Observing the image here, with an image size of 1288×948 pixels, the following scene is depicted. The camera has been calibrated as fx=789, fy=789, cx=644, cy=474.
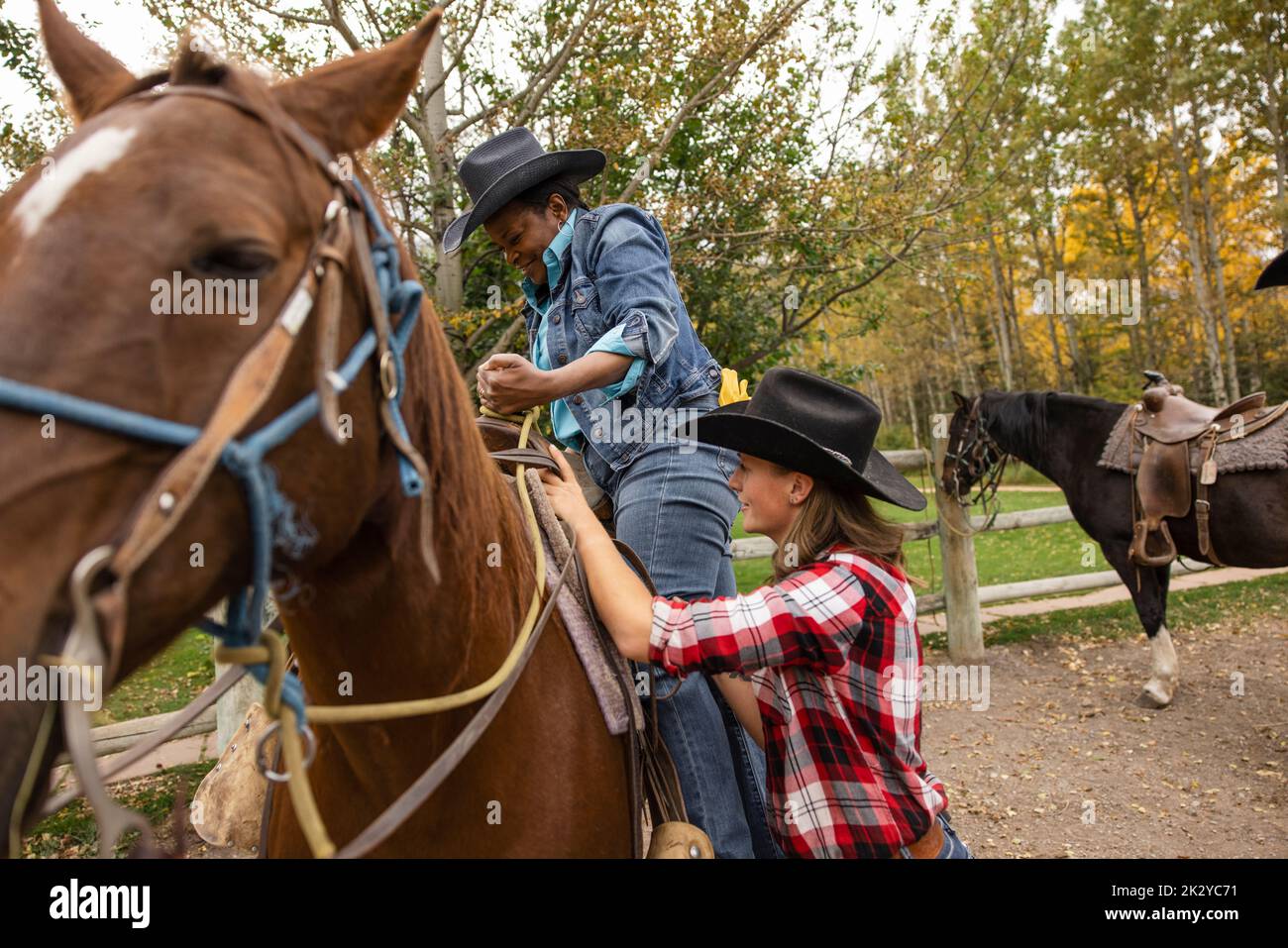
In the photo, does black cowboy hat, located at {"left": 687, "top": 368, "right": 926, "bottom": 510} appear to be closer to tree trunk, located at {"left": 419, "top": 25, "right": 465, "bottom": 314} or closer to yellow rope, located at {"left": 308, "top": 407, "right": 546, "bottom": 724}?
yellow rope, located at {"left": 308, "top": 407, "right": 546, "bottom": 724}

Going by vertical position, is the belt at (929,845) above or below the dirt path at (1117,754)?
above

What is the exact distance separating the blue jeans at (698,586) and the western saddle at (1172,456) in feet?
16.4

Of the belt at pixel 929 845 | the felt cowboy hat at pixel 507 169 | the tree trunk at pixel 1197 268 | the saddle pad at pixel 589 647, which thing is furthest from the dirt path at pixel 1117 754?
the tree trunk at pixel 1197 268

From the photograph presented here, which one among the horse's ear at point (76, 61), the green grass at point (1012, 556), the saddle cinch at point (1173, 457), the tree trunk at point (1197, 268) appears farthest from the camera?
the tree trunk at point (1197, 268)

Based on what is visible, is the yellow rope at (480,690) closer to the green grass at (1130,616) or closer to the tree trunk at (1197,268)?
the green grass at (1130,616)

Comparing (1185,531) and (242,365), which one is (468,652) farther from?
(1185,531)

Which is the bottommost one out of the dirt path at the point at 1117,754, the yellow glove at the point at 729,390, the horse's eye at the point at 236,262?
the dirt path at the point at 1117,754

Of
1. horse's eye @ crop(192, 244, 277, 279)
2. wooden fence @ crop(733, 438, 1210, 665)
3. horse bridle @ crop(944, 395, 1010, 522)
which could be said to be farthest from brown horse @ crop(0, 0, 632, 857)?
horse bridle @ crop(944, 395, 1010, 522)

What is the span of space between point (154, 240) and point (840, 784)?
1.87 metres

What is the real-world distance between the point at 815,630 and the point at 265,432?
1328 millimetres

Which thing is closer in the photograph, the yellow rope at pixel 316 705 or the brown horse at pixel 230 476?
the brown horse at pixel 230 476

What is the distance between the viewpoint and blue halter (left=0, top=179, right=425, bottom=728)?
0.89 metres

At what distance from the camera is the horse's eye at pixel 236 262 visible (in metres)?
0.99

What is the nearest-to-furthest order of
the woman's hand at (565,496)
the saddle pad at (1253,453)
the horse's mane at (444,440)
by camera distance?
1. the horse's mane at (444,440)
2. the woman's hand at (565,496)
3. the saddle pad at (1253,453)
